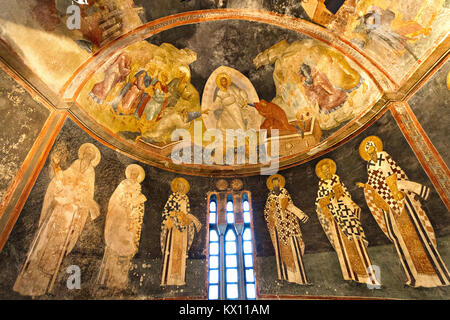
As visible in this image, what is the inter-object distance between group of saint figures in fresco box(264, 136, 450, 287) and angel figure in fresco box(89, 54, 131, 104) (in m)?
5.33

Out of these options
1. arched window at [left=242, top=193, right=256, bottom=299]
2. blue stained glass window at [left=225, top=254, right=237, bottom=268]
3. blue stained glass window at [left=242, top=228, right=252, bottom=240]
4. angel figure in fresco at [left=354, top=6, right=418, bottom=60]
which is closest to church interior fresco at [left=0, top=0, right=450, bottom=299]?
angel figure in fresco at [left=354, top=6, right=418, bottom=60]

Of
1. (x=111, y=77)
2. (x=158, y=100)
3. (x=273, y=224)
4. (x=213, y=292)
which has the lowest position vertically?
(x=213, y=292)

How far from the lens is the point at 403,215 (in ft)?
19.9

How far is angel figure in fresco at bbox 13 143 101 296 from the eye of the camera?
5582 millimetres

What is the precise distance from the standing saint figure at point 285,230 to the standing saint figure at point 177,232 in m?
2.26

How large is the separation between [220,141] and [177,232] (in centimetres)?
321

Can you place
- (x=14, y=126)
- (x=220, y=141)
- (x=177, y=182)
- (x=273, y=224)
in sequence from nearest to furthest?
(x=14, y=126) → (x=273, y=224) → (x=177, y=182) → (x=220, y=141)

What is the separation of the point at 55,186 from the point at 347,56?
25.3ft

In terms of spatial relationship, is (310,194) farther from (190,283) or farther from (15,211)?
(15,211)

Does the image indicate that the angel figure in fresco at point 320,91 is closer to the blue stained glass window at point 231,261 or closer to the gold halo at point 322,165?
the gold halo at point 322,165

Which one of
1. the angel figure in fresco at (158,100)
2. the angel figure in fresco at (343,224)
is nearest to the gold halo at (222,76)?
the angel figure in fresco at (158,100)

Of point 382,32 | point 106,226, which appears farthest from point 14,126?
point 382,32

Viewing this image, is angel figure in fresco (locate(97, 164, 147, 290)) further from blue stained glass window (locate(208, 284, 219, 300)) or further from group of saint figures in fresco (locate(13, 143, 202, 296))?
blue stained glass window (locate(208, 284, 219, 300))

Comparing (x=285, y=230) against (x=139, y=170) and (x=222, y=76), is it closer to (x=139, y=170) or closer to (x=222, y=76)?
(x=139, y=170)
